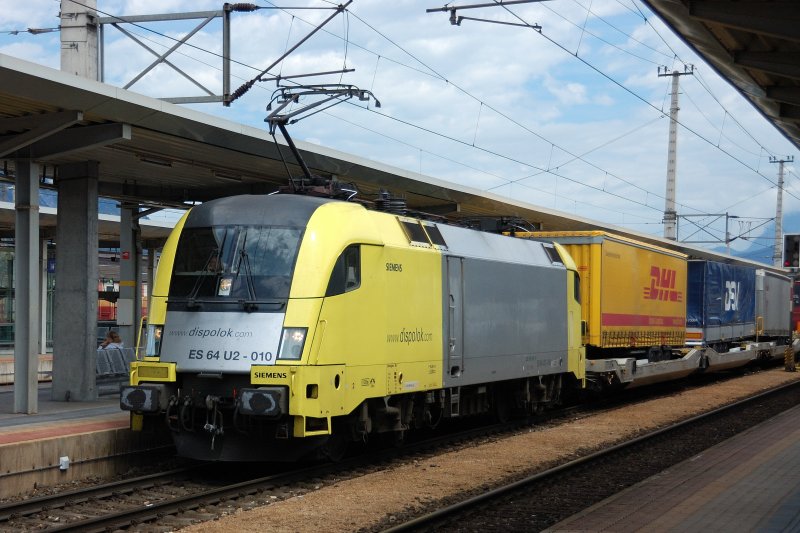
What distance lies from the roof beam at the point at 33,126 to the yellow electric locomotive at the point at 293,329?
2.52 metres

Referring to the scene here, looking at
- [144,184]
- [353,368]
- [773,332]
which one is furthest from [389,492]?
[773,332]

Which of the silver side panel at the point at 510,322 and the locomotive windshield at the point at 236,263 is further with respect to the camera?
the silver side panel at the point at 510,322

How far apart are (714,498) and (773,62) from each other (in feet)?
16.1

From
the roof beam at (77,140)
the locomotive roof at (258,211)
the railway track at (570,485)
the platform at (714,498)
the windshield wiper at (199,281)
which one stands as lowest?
the railway track at (570,485)

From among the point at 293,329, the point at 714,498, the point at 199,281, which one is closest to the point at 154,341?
the point at 199,281

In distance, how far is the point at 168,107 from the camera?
13203 mm

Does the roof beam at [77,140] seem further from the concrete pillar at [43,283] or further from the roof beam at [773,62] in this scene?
the concrete pillar at [43,283]

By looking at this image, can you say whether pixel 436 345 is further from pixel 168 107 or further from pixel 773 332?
pixel 773 332

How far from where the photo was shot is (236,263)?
36.6 feet

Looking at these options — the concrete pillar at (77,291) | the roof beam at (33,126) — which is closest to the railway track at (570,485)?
the roof beam at (33,126)

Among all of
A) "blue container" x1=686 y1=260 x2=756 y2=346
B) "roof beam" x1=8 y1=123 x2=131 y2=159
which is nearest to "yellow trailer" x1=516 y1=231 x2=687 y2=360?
"blue container" x1=686 y1=260 x2=756 y2=346

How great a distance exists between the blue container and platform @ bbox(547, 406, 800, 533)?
1325 cm

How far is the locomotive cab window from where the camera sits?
10.9 m

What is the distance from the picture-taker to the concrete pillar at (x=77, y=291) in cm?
1598
